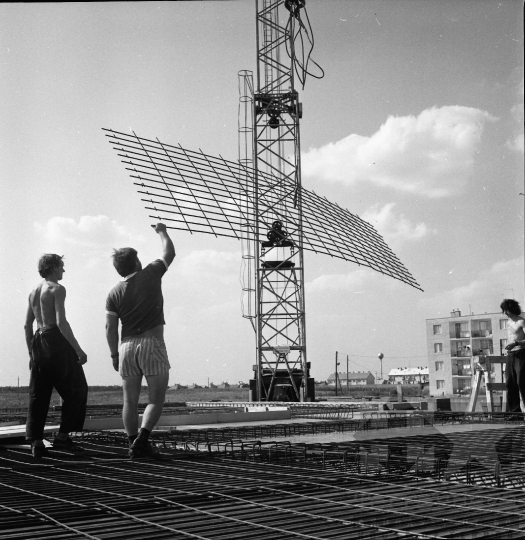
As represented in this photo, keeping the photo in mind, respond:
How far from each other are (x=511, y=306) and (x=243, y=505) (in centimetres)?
582

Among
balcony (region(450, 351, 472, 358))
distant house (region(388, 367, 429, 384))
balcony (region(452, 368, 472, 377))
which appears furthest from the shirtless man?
distant house (region(388, 367, 429, 384))

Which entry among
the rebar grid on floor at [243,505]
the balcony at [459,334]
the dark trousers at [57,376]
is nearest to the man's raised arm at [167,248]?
the dark trousers at [57,376]

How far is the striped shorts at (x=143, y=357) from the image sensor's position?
14.8 ft

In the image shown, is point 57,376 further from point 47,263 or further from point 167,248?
point 167,248

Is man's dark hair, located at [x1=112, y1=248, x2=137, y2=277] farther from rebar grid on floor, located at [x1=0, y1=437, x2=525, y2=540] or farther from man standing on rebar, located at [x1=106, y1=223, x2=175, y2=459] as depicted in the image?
rebar grid on floor, located at [x1=0, y1=437, x2=525, y2=540]

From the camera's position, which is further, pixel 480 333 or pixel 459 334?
pixel 459 334

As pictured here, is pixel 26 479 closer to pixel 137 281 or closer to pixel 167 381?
pixel 167 381

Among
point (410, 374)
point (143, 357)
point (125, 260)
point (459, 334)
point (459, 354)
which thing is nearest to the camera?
point (143, 357)

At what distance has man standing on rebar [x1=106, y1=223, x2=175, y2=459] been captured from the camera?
14.7 feet

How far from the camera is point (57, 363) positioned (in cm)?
489

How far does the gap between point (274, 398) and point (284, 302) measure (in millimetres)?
3323

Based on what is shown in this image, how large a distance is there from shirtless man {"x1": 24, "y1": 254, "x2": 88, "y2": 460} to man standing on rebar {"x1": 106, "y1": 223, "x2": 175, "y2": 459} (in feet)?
1.44

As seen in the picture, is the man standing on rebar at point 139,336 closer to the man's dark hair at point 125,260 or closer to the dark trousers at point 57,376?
the man's dark hair at point 125,260

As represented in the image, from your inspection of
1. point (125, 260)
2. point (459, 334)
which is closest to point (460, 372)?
point (459, 334)
